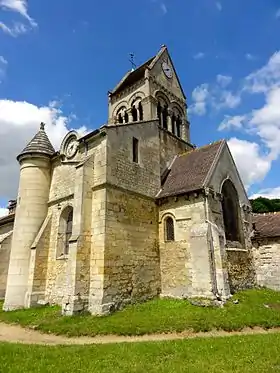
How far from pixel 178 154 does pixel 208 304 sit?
10.7 m

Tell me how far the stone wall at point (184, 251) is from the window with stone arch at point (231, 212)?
329cm

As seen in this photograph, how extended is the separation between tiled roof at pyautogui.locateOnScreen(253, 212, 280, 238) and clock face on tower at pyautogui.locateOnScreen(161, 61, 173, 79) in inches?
512

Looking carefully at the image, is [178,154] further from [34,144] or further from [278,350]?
[278,350]

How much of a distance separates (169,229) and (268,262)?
21.9 feet

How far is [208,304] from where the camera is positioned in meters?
11.9

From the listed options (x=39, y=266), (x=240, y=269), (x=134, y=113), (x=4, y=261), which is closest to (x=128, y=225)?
(x=39, y=266)

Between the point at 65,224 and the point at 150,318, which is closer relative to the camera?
the point at 150,318

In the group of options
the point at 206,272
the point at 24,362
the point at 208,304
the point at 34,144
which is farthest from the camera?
the point at 34,144

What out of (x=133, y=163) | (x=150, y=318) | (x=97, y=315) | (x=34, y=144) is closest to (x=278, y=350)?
(x=150, y=318)

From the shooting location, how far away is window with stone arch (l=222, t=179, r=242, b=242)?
54.6 ft

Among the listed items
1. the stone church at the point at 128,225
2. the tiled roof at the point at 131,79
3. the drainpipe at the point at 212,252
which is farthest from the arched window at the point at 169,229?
the tiled roof at the point at 131,79

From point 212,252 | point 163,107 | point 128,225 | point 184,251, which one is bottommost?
point 212,252

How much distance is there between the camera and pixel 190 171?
1648 cm

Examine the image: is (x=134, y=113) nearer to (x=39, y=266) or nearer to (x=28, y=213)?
(x=28, y=213)
